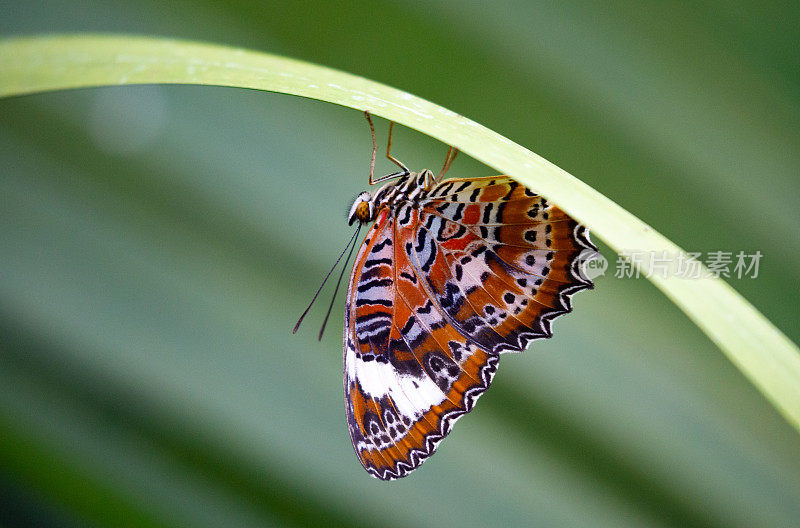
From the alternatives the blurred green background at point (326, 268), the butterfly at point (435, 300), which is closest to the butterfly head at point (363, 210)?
the butterfly at point (435, 300)

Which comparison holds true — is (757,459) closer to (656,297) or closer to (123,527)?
(656,297)

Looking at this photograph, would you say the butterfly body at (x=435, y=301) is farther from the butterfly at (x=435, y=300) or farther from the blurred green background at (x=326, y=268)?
the blurred green background at (x=326, y=268)

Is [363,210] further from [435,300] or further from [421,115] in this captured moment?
[421,115]

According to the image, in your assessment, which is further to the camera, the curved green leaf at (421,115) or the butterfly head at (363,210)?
the butterfly head at (363,210)

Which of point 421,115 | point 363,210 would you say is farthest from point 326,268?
point 421,115

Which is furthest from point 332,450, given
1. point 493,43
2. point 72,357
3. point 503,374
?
point 493,43

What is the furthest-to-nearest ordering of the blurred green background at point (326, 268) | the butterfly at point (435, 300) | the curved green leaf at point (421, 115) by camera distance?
the blurred green background at point (326, 268) < the butterfly at point (435, 300) < the curved green leaf at point (421, 115)

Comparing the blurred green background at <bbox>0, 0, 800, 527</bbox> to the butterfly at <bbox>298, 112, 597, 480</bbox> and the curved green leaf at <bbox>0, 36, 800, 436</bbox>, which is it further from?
the curved green leaf at <bbox>0, 36, 800, 436</bbox>
